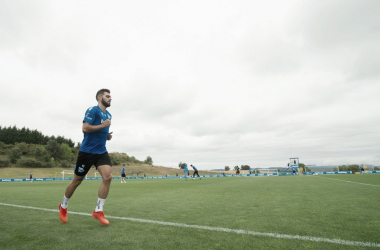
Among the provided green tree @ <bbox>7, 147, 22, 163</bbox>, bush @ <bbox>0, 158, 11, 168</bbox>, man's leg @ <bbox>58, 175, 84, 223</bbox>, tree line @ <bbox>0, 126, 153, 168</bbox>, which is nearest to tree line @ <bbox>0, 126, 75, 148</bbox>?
tree line @ <bbox>0, 126, 153, 168</bbox>

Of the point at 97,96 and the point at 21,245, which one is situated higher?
the point at 97,96

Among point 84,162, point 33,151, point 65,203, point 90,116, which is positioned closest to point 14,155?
point 33,151

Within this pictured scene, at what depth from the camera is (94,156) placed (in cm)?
360

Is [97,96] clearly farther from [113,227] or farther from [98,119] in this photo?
[113,227]

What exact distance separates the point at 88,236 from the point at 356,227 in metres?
3.60

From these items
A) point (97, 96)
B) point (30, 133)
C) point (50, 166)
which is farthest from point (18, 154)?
point (97, 96)

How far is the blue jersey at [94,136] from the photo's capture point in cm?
352

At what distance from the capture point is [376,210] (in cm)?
387

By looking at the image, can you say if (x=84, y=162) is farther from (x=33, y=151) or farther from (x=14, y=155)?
(x=33, y=151)

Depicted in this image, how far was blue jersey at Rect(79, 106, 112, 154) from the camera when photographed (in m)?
3.52

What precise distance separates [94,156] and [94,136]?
353mm

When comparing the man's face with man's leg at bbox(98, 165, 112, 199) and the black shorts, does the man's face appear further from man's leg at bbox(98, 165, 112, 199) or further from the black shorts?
man's leg at bbox(98, 165, 112, 199)

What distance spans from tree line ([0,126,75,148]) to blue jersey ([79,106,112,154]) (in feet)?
378

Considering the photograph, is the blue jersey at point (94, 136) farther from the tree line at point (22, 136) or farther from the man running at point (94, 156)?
the tree line at point (22, 136)
